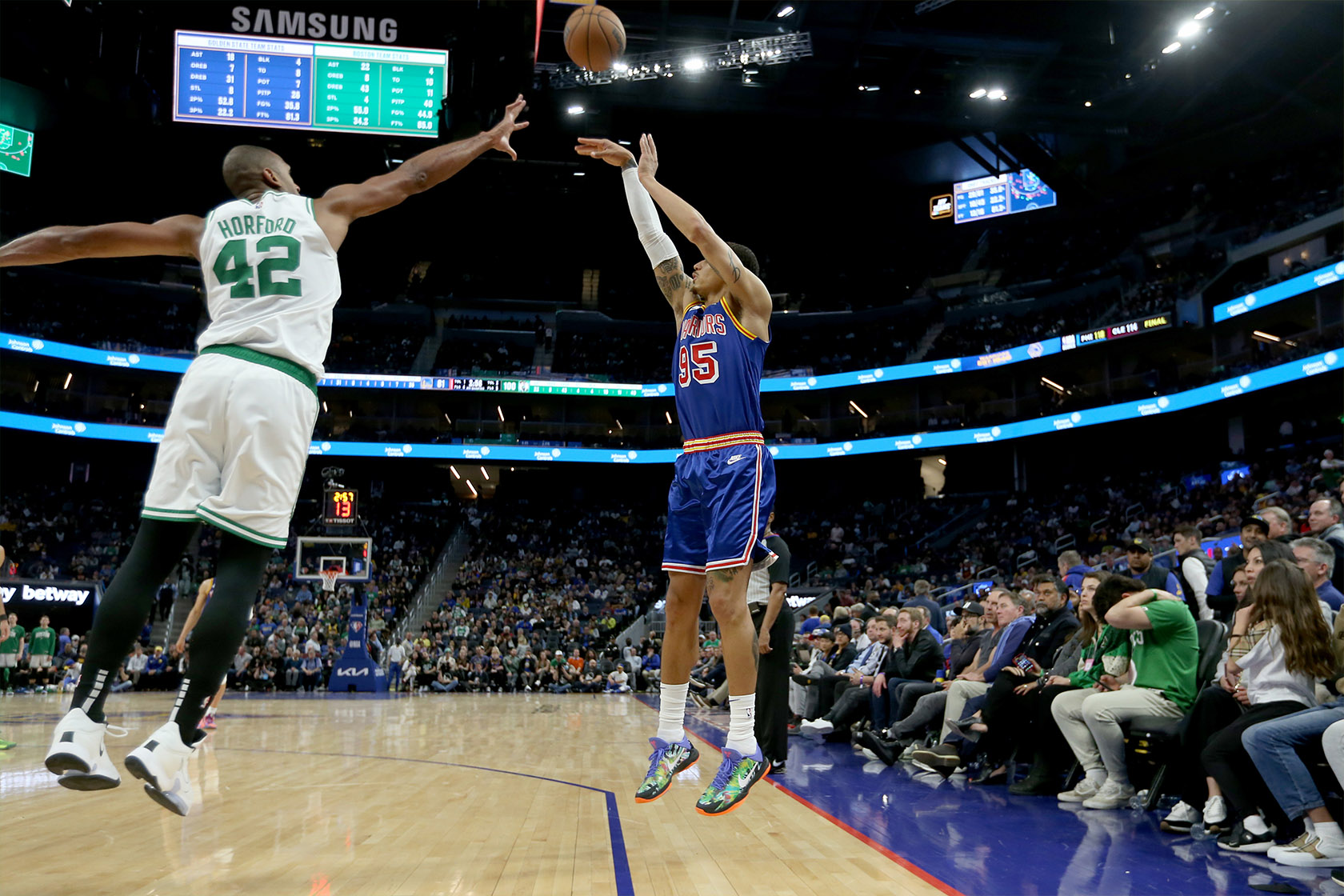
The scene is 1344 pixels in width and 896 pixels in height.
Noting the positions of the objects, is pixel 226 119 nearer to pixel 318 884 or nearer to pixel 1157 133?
pixel 318 884

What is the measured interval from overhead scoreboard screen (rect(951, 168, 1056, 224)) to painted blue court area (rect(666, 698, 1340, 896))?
89.4ft

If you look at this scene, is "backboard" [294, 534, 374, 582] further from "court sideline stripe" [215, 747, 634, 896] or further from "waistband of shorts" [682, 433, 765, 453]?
"waistband of shorts" [682, 433, 765, 453]

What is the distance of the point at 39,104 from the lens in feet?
89.8

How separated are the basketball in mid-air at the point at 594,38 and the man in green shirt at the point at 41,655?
1805 centimetres

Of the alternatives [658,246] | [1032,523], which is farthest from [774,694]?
[1032,523]

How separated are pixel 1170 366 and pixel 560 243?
20.5 metres

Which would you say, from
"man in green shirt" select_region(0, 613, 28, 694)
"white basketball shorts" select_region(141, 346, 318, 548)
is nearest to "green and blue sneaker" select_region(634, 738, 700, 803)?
"white basketball shorts" select_region(141, 346, 318, 548)

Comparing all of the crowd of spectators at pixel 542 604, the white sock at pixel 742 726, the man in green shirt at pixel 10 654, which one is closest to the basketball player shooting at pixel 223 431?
the white sock at pixel 742 726

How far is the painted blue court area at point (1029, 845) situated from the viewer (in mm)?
3281

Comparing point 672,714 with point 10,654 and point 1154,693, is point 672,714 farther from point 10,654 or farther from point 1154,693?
point 10,654

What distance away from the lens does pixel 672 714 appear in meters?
4.24


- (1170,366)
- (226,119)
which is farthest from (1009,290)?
(226,119)

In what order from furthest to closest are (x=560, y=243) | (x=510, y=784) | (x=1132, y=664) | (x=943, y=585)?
(x=560, y=243) < (x=943, y=585) < (x=510, y=784) < (x=1132, y=664)

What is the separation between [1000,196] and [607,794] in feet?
94.3
